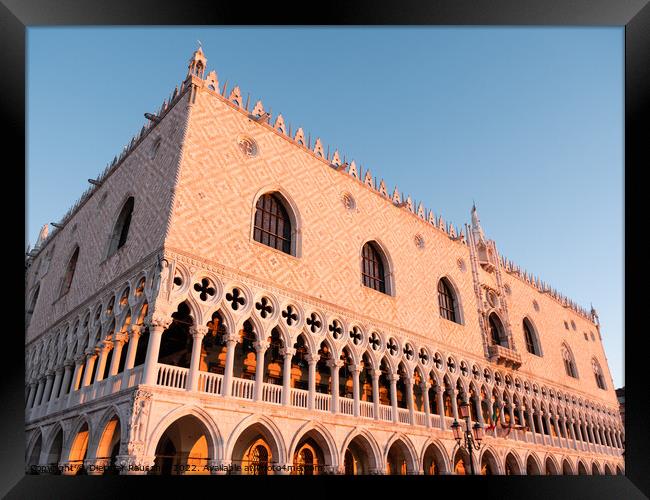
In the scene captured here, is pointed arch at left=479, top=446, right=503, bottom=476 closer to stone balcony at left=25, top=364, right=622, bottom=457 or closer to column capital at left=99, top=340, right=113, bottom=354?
stone balcony at left=25, top=364, right=622, bottom=457

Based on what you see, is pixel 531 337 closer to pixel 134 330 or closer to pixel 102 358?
pixel 134 330

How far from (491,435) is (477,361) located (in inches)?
95.6

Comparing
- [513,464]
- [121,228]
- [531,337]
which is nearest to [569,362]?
[531,337]

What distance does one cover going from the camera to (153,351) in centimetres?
855

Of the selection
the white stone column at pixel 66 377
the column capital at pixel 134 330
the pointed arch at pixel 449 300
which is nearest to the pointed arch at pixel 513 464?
the pointed arch at pixel 449 300

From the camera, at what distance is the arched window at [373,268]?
14.4 m

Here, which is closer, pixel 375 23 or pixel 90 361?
pixel 375 23

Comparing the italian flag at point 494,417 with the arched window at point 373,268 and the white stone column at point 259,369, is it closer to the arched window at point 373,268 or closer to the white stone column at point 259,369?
the arched window at point 373,268

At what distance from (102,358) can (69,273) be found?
6293mm

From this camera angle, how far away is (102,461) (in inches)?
341

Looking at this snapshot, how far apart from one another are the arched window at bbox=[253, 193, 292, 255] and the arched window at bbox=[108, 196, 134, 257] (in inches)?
132
